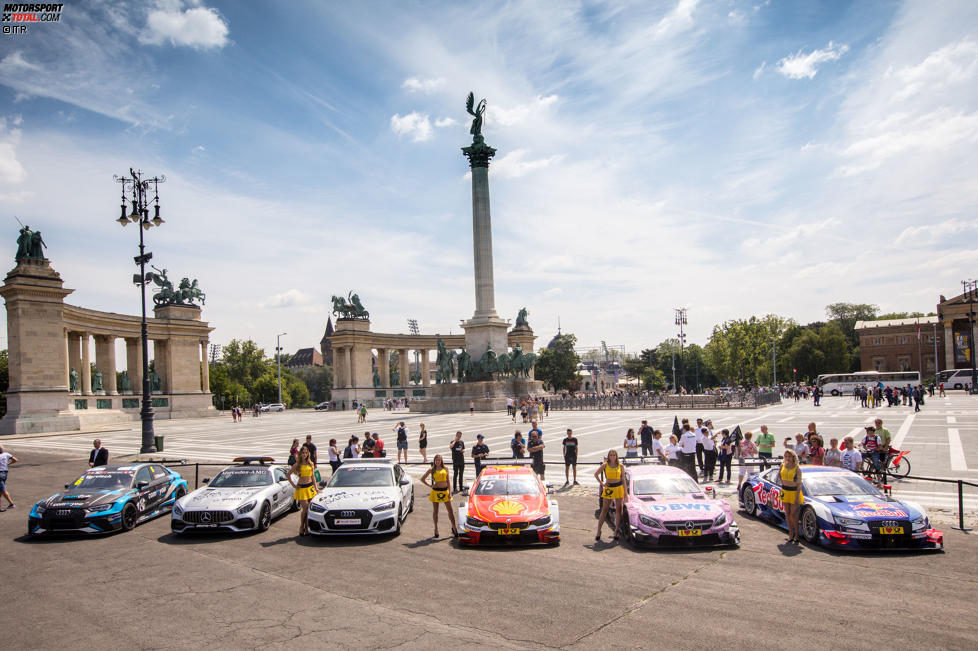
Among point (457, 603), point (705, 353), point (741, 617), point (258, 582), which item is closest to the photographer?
point (741, 617)

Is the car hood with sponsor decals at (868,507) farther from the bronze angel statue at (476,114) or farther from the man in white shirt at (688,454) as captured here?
the bronze angel statue at (476,114)

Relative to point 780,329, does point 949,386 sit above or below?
below

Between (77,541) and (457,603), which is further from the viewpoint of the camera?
(77,541)

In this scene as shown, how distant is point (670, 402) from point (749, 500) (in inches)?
1627

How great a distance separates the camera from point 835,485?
11609mm

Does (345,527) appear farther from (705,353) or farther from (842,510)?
(705,353)

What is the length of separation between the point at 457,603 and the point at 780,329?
119469 mm

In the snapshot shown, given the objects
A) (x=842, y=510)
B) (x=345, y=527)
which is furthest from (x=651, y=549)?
(x=345, y=527)

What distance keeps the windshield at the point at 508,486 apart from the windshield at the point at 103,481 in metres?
7.73

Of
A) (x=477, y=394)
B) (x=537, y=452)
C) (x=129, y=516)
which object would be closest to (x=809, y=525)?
(x=537, y=452)

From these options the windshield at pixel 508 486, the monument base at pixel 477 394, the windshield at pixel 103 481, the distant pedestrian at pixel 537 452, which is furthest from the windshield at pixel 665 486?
the monument base at pixel 477 394

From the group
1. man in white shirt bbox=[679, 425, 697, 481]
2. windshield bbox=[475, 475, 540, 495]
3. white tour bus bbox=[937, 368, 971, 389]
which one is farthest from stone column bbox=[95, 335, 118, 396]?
white tour bus bbox=[937, 368, 971, 389]

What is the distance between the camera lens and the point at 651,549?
1085 centimetres

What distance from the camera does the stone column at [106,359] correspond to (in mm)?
61438
